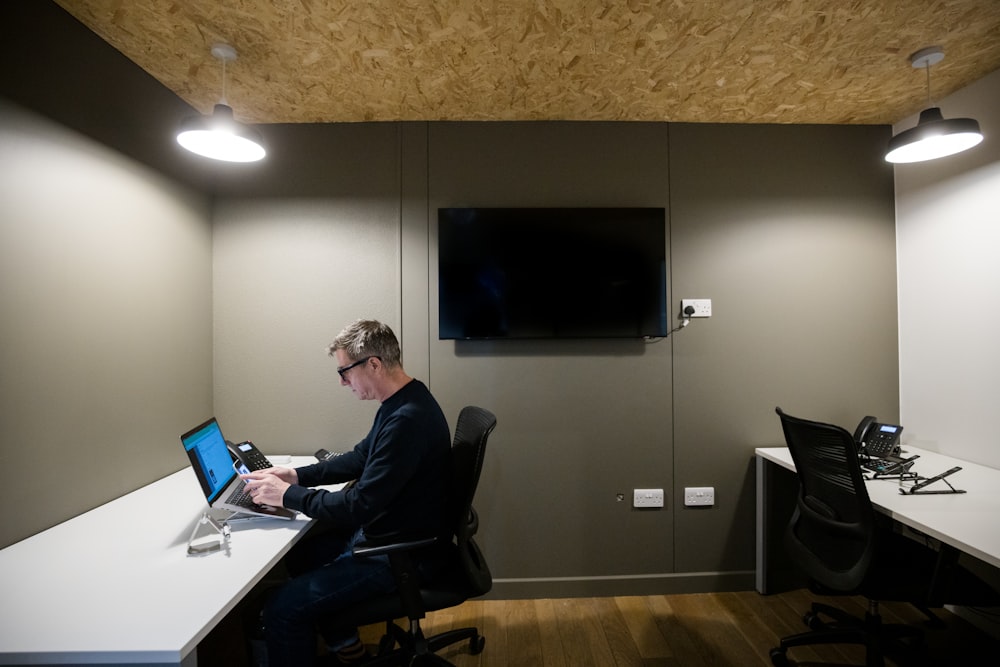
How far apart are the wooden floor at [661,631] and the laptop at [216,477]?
982 mm

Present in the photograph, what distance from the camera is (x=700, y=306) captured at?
2.68 m

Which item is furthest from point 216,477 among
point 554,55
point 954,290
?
point 954,290

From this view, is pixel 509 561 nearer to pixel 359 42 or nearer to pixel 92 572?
pixel 92 572

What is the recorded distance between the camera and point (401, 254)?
2.65 metres

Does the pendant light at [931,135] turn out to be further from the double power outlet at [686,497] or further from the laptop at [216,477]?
the laptop at [216,477]

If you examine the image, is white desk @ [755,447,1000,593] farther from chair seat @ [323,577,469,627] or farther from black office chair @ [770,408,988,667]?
chair seat @ [323,577,469,627]

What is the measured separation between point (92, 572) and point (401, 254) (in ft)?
6.06

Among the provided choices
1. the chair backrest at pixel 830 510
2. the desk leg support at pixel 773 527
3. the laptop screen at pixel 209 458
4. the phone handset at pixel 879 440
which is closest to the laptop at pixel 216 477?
the laptop screen at pixel 209 458

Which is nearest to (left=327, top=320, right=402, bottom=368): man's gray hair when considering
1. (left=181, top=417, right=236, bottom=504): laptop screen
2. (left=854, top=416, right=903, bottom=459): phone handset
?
(left=181, top=417, right=236, bottom=504): laptop screen

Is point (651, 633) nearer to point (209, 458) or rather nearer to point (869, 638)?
point (869, 638)

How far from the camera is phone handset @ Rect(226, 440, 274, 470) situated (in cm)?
204

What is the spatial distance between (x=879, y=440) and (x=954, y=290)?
894mm

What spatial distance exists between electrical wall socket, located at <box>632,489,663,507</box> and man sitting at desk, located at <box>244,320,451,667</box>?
1355mm

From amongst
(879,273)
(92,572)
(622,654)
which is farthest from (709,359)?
(92,572)
